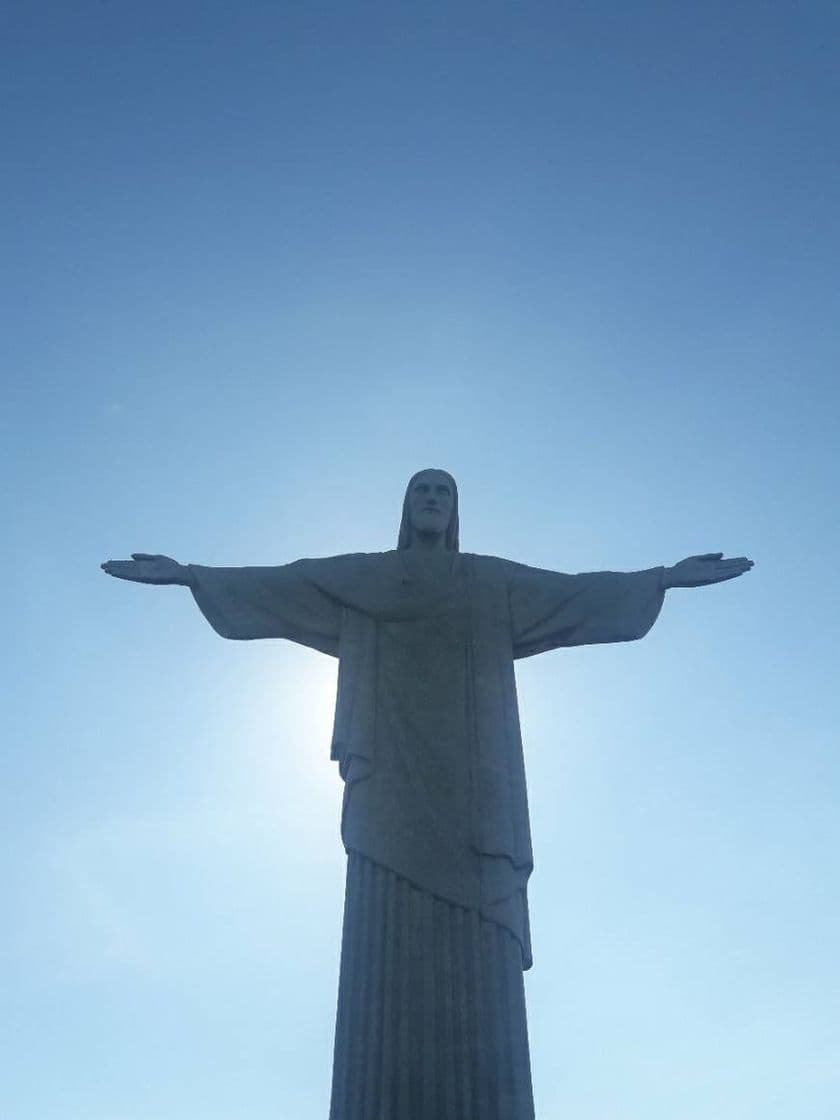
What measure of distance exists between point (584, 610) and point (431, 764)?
248 cm

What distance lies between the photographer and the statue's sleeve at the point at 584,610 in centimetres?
1270

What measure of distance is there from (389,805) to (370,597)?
2325mm

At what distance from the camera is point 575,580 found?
1298 centimetres

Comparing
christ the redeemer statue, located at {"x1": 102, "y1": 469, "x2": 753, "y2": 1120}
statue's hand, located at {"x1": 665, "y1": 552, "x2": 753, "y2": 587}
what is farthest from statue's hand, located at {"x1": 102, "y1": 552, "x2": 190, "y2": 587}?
statue's hand, located at {"x1": 665, "y1": 552, "x2": 753, "y2": 587}

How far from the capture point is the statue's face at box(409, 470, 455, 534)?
43.3ft

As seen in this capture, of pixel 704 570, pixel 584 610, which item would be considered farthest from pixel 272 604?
pixel 704 570

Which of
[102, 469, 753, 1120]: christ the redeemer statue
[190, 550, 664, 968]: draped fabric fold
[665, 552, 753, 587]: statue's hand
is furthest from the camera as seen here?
[665, 552, 753, 587]: statue's hand

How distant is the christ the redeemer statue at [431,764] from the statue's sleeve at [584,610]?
0.02 meters

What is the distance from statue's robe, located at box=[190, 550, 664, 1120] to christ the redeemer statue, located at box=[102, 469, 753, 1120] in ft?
0.05

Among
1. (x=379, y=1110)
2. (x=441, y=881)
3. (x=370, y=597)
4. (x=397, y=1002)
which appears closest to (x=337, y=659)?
(x=370, y=597)

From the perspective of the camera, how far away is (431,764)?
11.4m

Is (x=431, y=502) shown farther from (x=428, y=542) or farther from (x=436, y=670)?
(x=436, y=670)

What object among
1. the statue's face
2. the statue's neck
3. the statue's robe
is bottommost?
the statue's robe

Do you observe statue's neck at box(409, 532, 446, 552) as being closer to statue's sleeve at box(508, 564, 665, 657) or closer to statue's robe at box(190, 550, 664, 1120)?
statue's robe at box(190, 550, 664, 1120)
